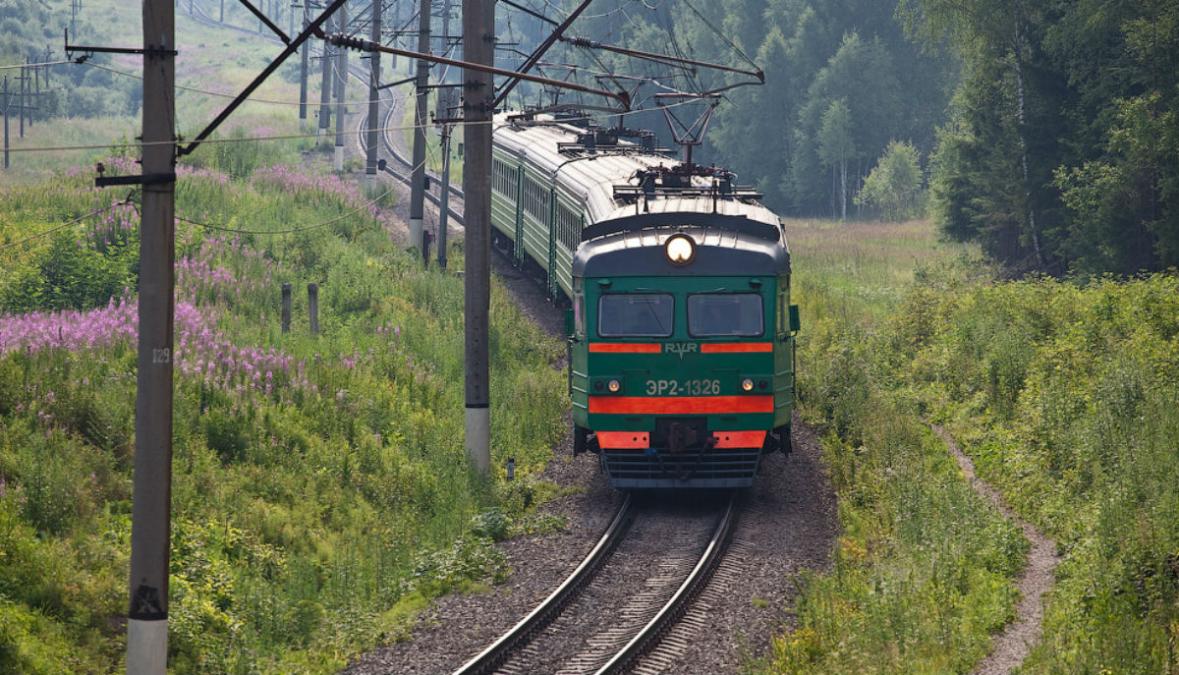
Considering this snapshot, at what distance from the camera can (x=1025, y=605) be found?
1225 centimetres

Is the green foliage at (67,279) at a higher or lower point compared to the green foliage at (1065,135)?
lower

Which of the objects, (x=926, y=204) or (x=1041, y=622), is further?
(x=926, y=204)

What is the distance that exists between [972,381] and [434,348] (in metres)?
8.63

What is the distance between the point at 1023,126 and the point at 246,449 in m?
25.7

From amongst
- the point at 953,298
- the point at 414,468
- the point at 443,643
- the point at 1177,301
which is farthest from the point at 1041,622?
the point at 953,298

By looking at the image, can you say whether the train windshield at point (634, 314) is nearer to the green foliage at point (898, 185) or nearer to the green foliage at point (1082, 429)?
the green foliage at point (1082, 429)

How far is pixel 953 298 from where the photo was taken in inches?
1070

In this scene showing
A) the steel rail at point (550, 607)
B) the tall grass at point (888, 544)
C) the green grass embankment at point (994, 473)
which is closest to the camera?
the green grass embankment at point (994, 473)

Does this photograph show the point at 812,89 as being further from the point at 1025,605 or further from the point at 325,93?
the point at 1025,605

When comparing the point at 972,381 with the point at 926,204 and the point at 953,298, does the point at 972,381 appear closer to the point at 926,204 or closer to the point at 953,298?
the point at 953,298

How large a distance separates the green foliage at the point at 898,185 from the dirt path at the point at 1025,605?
45773 mm

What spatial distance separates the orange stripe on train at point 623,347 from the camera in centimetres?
1598

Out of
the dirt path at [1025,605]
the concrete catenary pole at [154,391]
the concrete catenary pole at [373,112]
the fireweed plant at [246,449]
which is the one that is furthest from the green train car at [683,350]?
the concrete catenary pole at [373,112]

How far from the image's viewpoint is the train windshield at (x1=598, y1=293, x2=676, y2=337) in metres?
16.1
